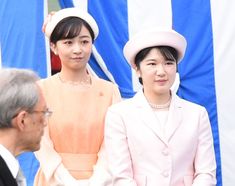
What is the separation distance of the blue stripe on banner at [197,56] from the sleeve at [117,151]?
94 centimetres

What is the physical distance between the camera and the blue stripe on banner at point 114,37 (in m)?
3.19

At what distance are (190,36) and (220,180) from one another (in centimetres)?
84

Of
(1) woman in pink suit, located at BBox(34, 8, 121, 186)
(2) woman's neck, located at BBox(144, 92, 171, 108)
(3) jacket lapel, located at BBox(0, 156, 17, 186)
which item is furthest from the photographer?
(1) woman in pink suit, located at BBox(34, 8, 121, 186)

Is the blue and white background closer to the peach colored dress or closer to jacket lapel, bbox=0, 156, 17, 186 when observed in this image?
the peach colored dress

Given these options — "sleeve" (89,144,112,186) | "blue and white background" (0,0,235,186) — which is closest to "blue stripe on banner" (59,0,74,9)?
"blue and white background" (0,0,235,186)

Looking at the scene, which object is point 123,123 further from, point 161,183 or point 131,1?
point 131,1

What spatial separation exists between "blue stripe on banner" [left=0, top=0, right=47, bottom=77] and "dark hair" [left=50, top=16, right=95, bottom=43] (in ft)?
2.13

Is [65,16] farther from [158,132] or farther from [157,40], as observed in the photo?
[158,132]

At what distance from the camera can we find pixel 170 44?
2342mm

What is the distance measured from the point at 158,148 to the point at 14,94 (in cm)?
80

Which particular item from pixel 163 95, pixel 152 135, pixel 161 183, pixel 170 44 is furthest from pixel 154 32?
pixel 161 183

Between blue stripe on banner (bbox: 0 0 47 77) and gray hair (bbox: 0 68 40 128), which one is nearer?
gray hair (bbox: 0 68 40 128)

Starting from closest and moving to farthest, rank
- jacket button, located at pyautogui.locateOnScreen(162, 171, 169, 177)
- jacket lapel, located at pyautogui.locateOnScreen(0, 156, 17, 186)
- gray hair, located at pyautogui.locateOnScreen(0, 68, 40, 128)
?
1. jacket lapel, located at pyautogui.locateOnScreen(0, 156, 17, 186)
2. gray hair, located at pyautogui.locateOnScreen(0, 68, 40, 128)
3. jacket button, located at pyautogui.locateOnScreen(162, 171, 169, 177)

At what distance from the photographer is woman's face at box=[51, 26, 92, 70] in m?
2.50
